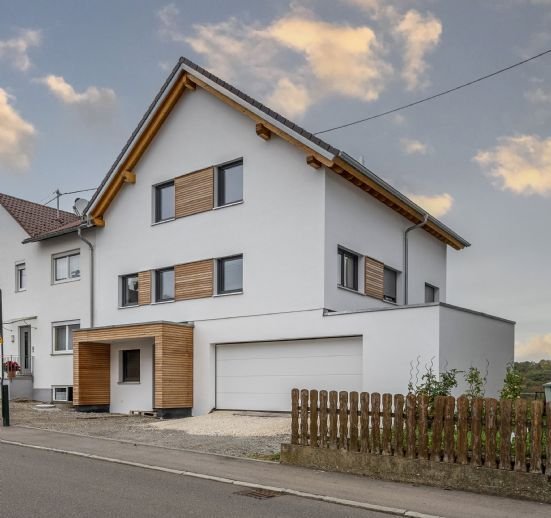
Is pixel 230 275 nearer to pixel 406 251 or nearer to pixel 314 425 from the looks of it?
pixel 406 251

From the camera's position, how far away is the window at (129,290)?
2289 cm

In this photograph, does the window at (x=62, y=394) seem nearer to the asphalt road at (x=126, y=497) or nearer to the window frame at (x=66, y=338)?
the window frame at (x=66, y=338)

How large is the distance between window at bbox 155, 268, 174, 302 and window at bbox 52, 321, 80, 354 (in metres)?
4.71

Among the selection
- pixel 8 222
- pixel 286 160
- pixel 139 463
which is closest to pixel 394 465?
pixel 139 463

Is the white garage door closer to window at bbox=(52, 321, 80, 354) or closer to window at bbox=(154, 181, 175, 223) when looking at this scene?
window at bbox=(154, 181, 175, 223)

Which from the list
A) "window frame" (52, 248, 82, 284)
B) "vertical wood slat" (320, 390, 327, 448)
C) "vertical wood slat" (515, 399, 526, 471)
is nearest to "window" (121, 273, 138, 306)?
"window frame" (52, 248, 82, 284)

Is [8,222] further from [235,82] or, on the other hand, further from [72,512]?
[72,512]

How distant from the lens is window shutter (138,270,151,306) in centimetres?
2206

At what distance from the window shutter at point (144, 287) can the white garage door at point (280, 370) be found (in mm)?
3555

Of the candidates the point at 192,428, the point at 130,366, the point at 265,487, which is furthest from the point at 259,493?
the point at 130,366

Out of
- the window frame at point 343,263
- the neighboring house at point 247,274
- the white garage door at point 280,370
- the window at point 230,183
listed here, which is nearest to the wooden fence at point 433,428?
the neighboring house at point 247,274

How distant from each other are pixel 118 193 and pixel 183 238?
3867mm

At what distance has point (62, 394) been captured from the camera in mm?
24875

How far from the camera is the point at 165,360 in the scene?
63.3 ft
